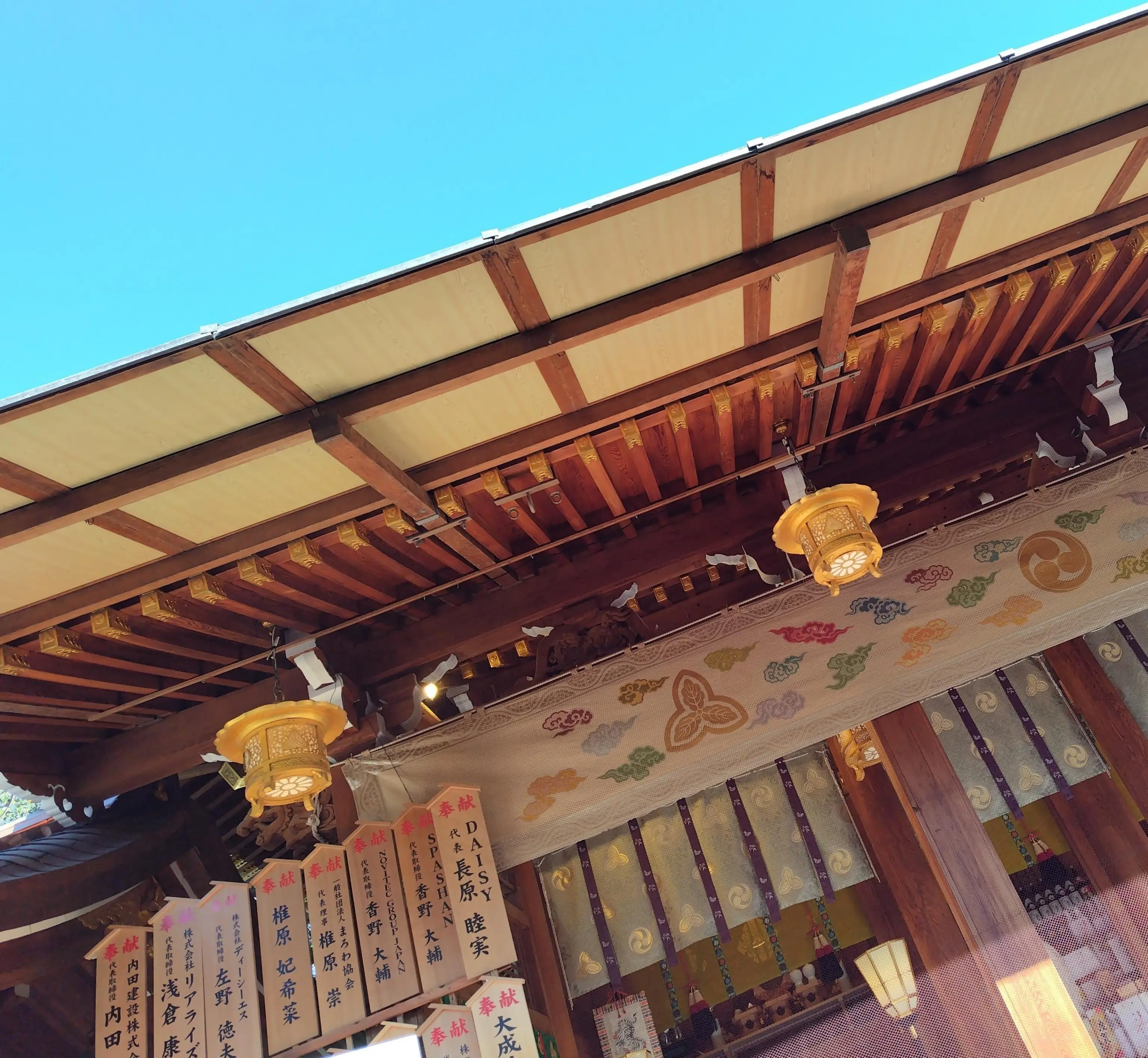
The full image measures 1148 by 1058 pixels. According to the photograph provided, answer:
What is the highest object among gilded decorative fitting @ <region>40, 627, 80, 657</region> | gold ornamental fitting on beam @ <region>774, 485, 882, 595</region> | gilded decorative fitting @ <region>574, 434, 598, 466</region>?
gilded decorative fitting @ <region>574, 434, 598, 466</region>

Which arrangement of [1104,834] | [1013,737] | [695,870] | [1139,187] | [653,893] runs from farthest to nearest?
[1104,834] < [1013,737] < [695,870] < [653,893] < [1139,187]

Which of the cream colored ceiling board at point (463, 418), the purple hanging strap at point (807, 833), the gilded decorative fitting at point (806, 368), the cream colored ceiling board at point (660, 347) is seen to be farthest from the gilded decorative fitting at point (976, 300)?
the purple hanging strap at point (807, 833)

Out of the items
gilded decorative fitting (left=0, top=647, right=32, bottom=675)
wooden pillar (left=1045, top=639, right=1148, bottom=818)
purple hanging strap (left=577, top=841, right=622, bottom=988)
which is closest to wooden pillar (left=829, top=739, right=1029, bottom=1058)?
wooden pillar (left=1045, top=639, right=1148, bottom=818)

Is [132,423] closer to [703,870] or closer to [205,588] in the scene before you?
[205,588]

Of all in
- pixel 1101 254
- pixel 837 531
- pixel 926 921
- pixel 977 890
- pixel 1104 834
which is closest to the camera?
pixel 1101 254

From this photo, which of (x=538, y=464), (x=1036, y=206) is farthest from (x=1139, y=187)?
(x=538, y=464)

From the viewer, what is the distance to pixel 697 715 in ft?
14.5

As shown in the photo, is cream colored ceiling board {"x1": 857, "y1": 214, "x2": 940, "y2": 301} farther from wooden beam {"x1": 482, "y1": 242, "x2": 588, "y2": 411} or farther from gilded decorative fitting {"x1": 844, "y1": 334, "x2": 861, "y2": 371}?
wooden beam {"x1": 482, "y1": 242, "x2": 588, "y2": 411}

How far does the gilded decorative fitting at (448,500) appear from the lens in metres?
3.50

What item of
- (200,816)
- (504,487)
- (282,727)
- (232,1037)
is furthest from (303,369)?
(200,816)

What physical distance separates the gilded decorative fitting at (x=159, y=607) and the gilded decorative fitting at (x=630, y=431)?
220 centimetres

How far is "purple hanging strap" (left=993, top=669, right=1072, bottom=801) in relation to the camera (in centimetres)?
482

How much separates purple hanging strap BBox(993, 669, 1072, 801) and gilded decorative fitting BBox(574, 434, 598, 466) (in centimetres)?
306

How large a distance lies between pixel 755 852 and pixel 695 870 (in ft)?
1.29
